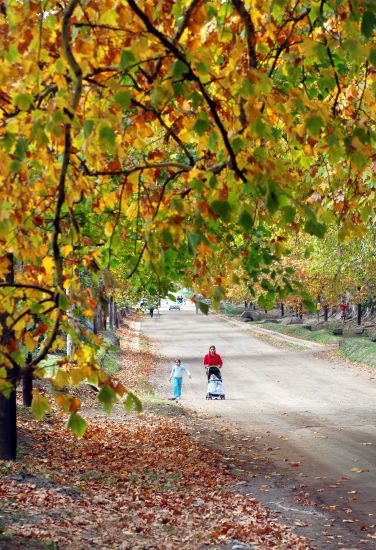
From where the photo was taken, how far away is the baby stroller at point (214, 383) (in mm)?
24453

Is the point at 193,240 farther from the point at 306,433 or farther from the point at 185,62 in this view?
the point at 306,433

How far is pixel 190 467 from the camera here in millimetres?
13289

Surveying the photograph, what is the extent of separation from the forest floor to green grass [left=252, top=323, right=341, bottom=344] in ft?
105

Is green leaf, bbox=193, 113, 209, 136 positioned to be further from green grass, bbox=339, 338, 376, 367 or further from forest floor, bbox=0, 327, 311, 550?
green grass, bbox=339, 338, 376, 367

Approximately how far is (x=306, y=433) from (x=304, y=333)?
36.4m

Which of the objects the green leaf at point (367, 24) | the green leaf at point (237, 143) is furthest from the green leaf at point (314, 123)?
the green leaf at point (367, 24)

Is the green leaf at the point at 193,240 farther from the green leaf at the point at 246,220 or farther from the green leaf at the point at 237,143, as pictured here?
the green leaf at the point at 237,143

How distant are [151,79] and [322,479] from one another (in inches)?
367

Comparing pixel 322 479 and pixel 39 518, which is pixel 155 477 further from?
pixel 39 518

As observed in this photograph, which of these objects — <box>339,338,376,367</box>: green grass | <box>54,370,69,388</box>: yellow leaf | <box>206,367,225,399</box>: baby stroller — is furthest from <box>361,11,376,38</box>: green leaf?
<box>339,338,376,367</box>: green grass

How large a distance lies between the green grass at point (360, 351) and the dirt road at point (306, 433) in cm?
119

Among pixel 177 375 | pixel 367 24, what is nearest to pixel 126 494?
pixel 367 24

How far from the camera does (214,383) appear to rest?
24.6m

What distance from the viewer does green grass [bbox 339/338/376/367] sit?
3570 cm
